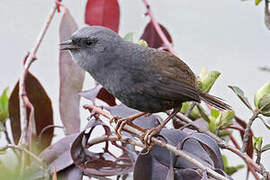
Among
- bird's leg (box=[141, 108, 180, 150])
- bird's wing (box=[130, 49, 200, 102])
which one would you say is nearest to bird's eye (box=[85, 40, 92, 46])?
bird's wing (box=[130, 49, 200, 102])

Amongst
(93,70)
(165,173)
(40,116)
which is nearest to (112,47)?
(93,70)

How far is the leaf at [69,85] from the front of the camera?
1.43 meters

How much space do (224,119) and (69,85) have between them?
0.47m

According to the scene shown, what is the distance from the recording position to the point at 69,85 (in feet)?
4.82

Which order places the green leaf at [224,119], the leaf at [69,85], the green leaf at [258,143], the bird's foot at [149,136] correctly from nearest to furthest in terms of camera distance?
the bird's foot at [149,136] → the green leaf at [258,143] → the green leaf at [224,119] → the leaf at [69,85]

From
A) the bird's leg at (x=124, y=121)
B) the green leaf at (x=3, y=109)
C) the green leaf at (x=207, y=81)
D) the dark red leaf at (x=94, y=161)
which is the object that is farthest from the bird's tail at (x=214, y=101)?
the green leaf at (x=3, y=109)

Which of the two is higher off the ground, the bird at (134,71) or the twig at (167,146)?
the bird at (134,71)

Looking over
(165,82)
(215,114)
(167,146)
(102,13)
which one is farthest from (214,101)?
(102,13)

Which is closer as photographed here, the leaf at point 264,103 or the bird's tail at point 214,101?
the leaf at point 264,103

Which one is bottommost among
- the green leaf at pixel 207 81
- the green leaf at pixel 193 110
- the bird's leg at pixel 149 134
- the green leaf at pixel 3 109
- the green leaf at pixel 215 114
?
the green leaf at pixel 3 109

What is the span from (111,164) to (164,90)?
24 centimetres

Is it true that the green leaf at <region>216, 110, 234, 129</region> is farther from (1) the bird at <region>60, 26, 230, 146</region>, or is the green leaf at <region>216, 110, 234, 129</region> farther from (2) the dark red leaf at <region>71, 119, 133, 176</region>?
(2) the dark red leaf at <region>71, 119, 133, 176</region>

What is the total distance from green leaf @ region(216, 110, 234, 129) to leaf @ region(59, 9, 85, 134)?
0.41m

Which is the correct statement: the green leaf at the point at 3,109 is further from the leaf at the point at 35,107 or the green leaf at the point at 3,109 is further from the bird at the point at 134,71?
the bird at the point at 134,71
